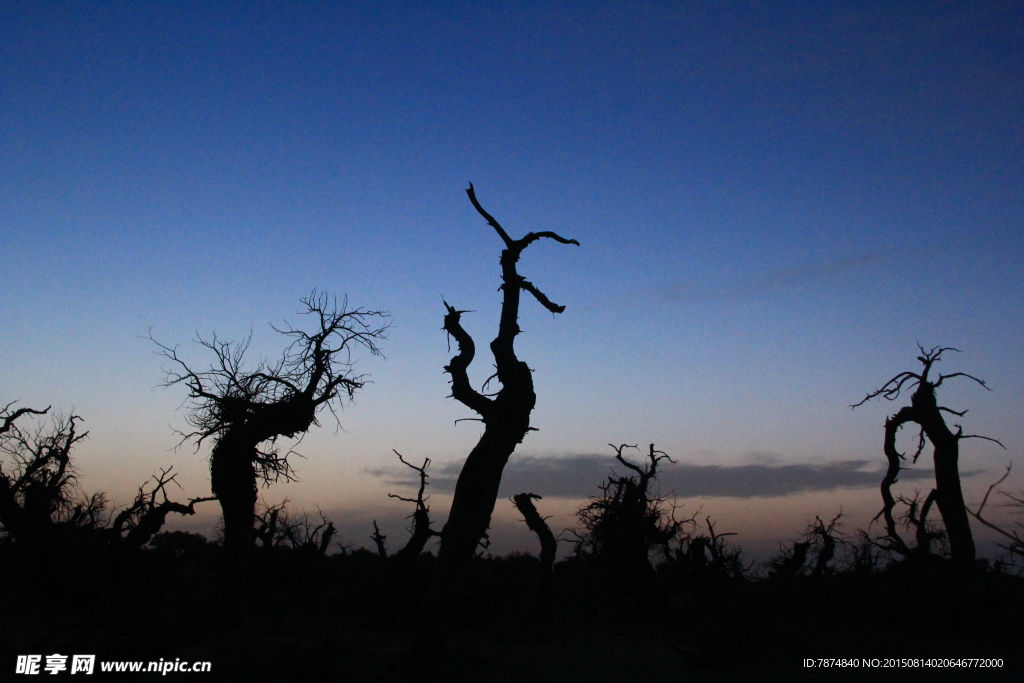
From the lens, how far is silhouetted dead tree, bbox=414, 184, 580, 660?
10445 millimetres

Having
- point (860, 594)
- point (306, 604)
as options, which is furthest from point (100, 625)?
point (860, 594)

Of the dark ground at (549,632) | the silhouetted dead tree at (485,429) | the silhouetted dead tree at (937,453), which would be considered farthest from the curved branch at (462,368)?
the silhouetted dead tree at (937,453)

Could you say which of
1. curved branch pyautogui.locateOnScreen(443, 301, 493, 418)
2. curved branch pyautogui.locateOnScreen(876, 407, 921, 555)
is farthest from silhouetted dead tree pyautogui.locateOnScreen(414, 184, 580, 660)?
curved branch pyautogui.locateOnScreen(876, 407, 921, 555)

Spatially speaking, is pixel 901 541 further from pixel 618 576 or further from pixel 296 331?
pixel 296 331

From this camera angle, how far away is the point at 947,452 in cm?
1545

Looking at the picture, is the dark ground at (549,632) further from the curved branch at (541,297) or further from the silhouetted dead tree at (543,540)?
the curved branch at (541,297)

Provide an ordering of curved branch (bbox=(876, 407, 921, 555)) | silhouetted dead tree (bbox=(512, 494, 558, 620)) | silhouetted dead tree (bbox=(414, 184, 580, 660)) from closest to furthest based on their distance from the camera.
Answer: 1. silhouetted dead tree (bbox=(414, 184, 580, 660))
2. curved branch (bbox=(876, 407, 921, 555))
3. silhouetted dead tree (bbox=(512, 494, 558, 620))

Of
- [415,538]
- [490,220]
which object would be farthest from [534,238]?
[415,538]

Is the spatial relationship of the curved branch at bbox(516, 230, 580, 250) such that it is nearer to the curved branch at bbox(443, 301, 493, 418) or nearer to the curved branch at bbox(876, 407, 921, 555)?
the curved branch at bbox(443, 301, 493, 418)

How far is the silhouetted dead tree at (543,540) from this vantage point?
20891 millimetres

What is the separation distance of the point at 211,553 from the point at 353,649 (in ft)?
87.4

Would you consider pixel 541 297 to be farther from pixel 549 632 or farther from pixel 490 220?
pixel 549 632

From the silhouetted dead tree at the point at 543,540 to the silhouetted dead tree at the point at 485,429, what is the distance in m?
11.0

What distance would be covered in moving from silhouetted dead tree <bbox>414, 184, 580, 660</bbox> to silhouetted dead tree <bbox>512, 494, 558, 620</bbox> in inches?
435
